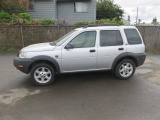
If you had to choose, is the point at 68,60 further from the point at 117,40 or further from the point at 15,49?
the point at 15,49

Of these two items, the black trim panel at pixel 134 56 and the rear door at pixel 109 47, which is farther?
the black trim panel at pixel 134 56

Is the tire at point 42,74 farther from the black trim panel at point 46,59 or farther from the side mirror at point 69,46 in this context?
the side mirror at point 69,46

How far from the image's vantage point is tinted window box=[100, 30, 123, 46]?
635 cm

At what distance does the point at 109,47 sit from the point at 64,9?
16898 millimetres

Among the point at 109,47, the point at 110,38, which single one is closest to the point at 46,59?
the point at 109,47

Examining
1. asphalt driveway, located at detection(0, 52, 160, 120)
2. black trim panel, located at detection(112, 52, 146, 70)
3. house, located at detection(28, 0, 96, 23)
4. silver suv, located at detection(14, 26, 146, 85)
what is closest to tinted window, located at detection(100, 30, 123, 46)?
silver suv, located at detection(14, 26, 146, 85)

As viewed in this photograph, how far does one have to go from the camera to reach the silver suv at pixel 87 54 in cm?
597

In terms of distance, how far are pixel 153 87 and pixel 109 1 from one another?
35985 millimetres

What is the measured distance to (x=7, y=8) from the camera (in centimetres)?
1784

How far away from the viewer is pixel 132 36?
6578mm

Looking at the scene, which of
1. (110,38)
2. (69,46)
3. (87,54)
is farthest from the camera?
(110,38)

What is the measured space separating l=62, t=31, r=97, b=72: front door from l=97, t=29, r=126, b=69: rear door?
197 mm

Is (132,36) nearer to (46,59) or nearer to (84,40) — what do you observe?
(84,40)

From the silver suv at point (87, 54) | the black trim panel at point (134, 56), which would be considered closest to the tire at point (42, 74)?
the silver suv at point (87, 54)
